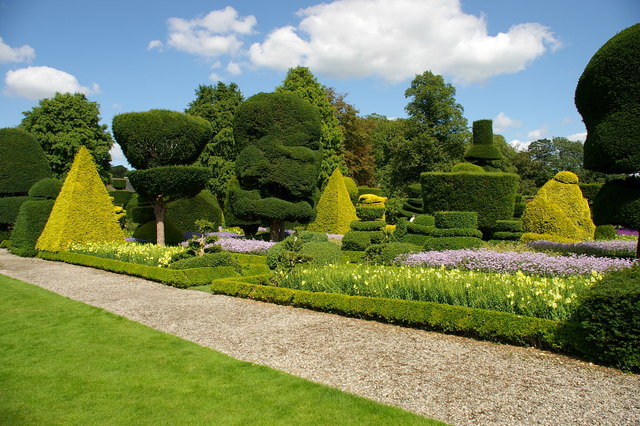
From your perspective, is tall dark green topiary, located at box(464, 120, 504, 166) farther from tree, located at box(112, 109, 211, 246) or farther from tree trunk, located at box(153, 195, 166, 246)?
tree trunk, located at box(153, 195, 166, 246)

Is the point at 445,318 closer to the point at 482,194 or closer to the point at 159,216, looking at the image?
the point at 482,194

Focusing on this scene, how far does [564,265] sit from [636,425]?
7231 mm

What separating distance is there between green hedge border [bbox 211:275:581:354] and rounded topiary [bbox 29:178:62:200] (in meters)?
14.5

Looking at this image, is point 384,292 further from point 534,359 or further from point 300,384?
point 300,384

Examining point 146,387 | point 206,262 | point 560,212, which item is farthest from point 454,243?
point 146,387

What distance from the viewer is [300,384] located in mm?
4906

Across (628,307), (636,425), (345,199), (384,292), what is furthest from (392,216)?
(636,425)

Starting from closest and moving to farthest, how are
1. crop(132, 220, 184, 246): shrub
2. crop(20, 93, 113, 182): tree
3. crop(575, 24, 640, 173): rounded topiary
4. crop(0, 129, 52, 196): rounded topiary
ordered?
1. crop(575, 24, 640, 173): rounded topiary
2. crop(132, 220, 184, 246): shrub
3. crop(0, 129, 52, 196): rounded topiary
4. crop(20, 93, 113, 182): tree

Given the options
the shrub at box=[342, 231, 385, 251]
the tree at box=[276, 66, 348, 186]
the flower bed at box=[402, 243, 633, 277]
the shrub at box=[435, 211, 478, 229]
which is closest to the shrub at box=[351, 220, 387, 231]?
the shrub at box=[342, 231, 385, 251]

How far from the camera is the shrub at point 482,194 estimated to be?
16531 millimetres

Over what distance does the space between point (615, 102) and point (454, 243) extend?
18.0ft

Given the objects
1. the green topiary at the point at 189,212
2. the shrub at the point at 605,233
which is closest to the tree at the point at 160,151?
the green topiary at the point at 189,212

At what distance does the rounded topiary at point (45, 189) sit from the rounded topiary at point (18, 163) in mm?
1674

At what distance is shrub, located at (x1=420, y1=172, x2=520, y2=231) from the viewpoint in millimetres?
16531
